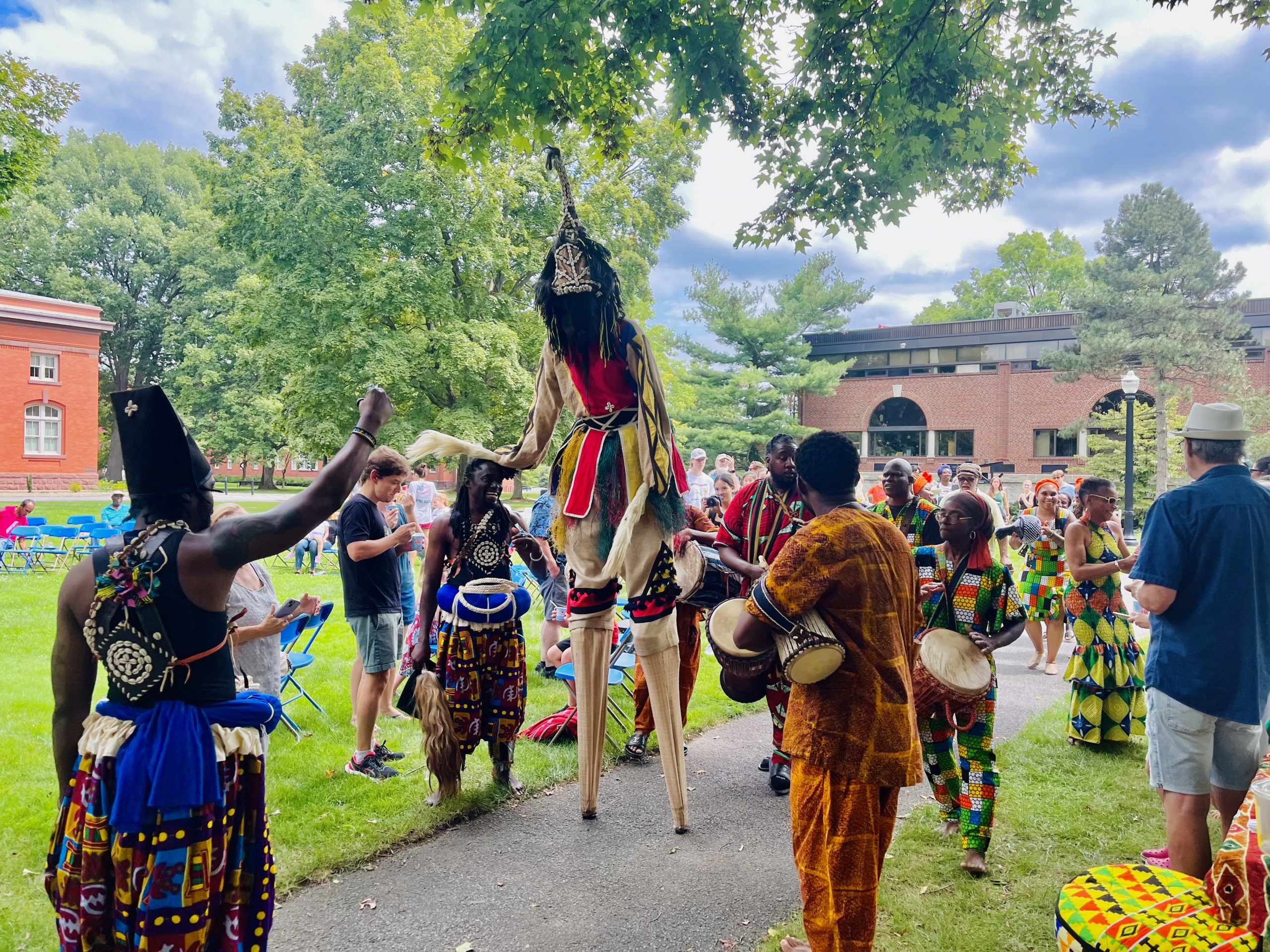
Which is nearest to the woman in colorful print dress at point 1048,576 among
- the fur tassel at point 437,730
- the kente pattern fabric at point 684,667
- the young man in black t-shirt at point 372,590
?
the kente pattern fabric at point 684,667

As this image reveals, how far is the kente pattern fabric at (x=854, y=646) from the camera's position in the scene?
253 cm

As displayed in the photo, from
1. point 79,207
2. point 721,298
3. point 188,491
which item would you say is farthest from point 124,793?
point 79,207

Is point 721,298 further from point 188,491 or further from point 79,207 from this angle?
point 79,207

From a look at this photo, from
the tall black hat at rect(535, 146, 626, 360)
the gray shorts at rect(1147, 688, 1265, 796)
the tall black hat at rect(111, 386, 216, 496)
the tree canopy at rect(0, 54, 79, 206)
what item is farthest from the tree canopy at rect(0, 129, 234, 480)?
the gray shorts at rect(1147, 688, 1265, 796)

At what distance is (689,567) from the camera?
472cm

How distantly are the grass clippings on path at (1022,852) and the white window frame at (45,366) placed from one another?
37487mm

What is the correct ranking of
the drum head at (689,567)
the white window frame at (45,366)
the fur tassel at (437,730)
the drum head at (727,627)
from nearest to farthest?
the drum head at (727,627), the fur tassel at (437,730), the drum head at (689,567), the white window frame at (45,366)

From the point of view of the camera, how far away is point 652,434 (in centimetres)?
393

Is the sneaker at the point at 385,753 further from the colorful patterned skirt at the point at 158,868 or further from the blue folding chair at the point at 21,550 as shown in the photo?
the blue folding chair at the point at 21,550

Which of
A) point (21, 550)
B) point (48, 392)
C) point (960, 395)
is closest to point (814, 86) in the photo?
point (21, 550)

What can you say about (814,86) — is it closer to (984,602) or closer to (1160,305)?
(984,602)

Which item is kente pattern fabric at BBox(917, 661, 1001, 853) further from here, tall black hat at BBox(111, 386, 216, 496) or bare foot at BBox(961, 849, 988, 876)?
tall black hat at BBox(111, 386, 216, 496)

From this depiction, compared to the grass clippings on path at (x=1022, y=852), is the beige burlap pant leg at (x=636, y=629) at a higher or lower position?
higher

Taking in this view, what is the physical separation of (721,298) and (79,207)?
35166 mm
